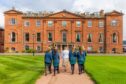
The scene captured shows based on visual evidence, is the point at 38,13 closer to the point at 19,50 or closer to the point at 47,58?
the point at 19,50

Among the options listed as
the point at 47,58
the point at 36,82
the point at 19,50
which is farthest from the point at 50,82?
the point at 19,50

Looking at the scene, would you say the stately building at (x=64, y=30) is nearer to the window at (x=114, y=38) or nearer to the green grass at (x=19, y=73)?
the window at (x=114, y=38)

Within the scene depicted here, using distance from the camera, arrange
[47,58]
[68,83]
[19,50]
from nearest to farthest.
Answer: [68,83] → [47,58] → [19,50]

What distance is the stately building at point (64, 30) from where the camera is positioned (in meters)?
86.3

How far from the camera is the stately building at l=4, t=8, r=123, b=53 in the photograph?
86312mm

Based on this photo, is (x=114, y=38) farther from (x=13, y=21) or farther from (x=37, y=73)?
(x=37, y=73)

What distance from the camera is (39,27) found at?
87438 mm

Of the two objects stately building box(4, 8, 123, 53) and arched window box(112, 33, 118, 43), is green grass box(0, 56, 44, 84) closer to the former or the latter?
stately building box(4, 8, 123, 53)

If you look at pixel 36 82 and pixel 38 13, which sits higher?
pixel 38 13

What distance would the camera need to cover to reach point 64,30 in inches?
3430

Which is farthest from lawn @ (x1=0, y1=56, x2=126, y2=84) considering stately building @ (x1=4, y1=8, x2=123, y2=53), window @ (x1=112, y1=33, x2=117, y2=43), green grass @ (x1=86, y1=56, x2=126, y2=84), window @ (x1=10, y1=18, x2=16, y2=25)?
window @ (x1=112, y1=33, x2=117, y2=43)

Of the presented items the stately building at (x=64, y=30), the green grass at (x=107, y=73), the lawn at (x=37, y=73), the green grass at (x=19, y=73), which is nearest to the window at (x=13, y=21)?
the stately building at (x=64, y=30)

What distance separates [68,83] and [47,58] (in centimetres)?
534

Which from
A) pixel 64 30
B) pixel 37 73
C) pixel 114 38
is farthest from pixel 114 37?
pixel 37 73
